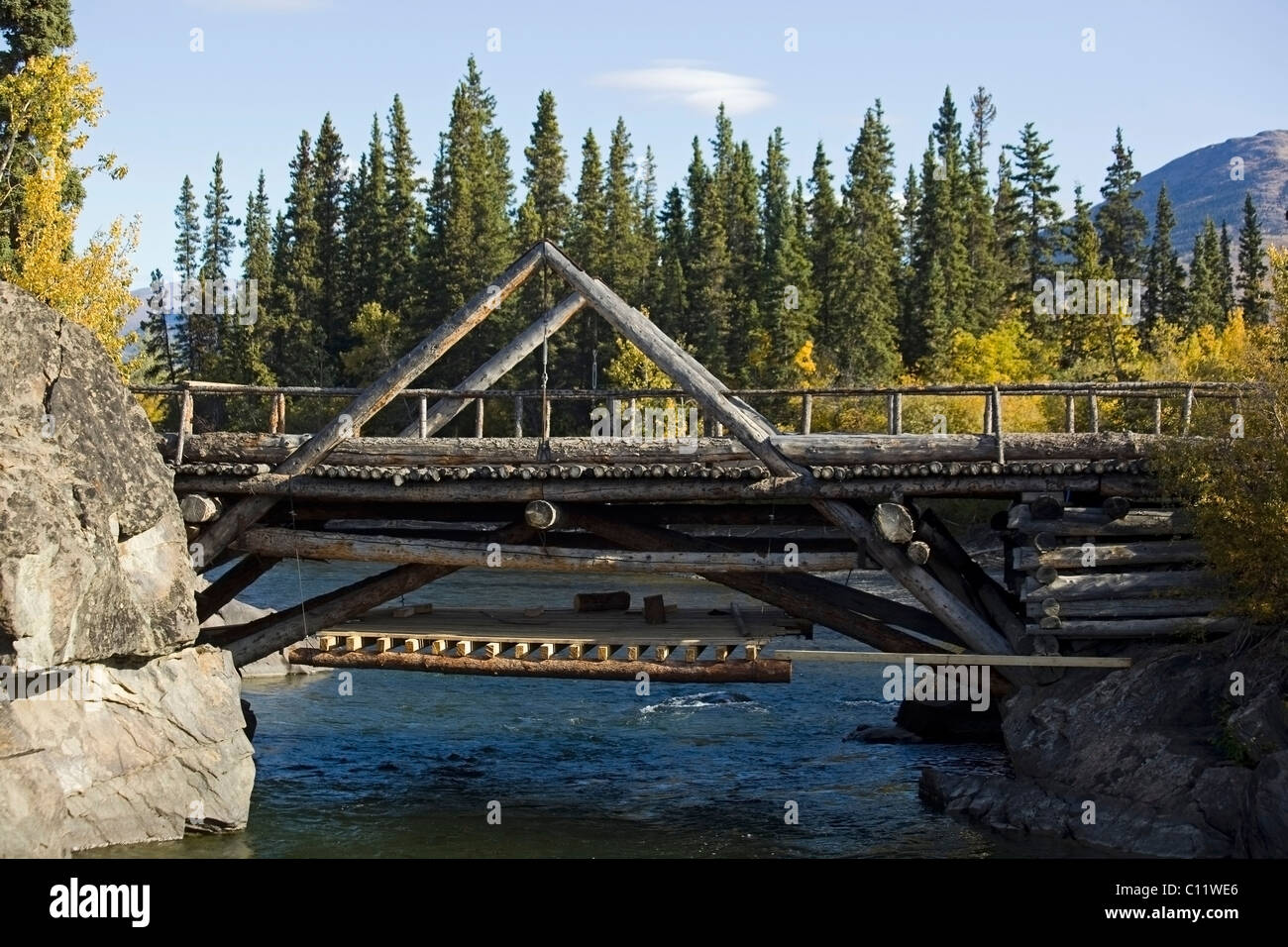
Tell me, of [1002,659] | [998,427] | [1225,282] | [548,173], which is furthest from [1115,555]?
[1225,282]

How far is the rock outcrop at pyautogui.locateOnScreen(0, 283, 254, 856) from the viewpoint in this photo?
47.3 feet

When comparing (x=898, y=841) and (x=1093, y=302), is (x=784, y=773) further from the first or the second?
(x=1093, y=302)

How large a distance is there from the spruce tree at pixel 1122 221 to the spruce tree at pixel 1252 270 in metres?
5.43

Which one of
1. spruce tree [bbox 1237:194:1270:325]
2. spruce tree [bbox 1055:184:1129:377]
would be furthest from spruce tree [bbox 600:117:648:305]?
spruce tree [bbox 1237:194:1270:325]

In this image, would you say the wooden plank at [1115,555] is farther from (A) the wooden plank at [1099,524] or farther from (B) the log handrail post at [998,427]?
(B) the log handrail post at [998,427]

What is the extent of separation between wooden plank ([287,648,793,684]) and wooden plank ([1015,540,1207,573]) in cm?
297

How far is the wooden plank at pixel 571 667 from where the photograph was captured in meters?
16.7

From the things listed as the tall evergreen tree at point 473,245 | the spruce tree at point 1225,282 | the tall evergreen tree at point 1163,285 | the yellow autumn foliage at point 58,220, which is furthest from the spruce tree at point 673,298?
the yellow autumn foliage at point 58,220

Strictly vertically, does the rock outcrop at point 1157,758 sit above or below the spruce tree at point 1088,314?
below

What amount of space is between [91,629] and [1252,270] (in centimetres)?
7537
